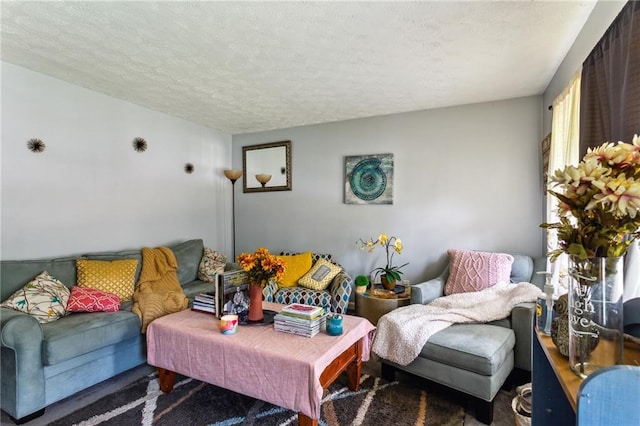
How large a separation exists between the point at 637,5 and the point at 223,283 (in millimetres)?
2443

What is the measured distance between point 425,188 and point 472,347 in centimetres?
187

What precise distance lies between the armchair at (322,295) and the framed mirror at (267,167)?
4.76 feet

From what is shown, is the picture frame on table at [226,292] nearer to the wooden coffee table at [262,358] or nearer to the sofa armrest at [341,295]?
the wooden coffee table at [262,358]

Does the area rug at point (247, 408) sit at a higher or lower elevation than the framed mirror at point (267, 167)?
lower

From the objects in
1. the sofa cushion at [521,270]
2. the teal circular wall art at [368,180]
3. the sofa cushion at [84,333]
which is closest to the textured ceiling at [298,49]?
the teal circular wall art at [368,180]

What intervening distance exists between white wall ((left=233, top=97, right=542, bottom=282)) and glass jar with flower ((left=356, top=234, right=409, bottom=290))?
0.28 feet

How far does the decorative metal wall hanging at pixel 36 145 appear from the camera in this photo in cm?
259

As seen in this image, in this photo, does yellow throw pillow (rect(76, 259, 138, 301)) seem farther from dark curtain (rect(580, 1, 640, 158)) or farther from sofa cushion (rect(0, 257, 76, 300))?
dark curtain (rect(580, 1, 640, 158))

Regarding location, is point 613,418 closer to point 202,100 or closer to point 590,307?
point 590,307

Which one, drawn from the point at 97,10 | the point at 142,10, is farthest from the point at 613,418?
the point at 97,10

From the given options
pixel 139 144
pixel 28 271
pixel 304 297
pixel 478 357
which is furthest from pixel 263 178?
pixel 478 357

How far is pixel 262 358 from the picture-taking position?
5.47 feet

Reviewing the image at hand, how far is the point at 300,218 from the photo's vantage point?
4.13 metres

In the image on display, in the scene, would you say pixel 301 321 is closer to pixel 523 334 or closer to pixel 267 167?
pixel 523 334
